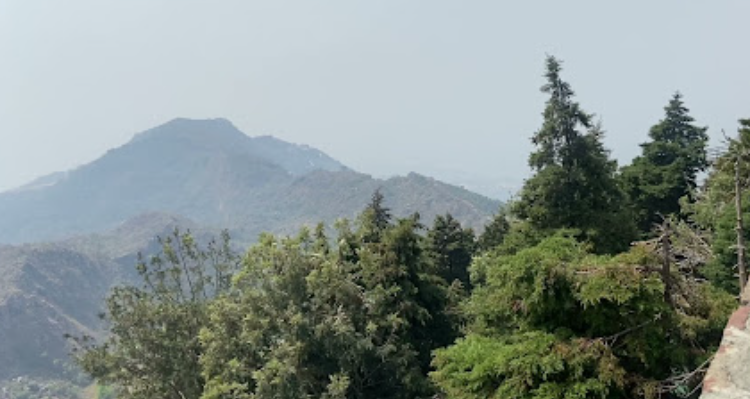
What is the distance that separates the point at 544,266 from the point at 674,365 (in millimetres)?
2648

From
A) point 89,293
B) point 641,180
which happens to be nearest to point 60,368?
point 89,293

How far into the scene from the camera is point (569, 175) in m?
17.6

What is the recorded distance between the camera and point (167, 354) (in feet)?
73.9

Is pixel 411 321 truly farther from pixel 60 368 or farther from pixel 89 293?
pixel 89 293

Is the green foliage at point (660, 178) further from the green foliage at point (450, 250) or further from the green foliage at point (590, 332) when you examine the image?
the green foliage at point (590, 332)

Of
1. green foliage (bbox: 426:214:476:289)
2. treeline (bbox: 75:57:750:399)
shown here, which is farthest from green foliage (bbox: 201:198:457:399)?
green foliage (bbox: 426:214:476:289)

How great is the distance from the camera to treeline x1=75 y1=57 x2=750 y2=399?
9539 millimetres

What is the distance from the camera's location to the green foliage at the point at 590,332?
30.4 feet

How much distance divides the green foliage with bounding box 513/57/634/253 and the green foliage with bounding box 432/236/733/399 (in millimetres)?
6986

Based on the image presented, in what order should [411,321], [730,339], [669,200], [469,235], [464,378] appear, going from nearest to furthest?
[730,339] < [464,378] < [411,321] < [669,200] < [469,235]

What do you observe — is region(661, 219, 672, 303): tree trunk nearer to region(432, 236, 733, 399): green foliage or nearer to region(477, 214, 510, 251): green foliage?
region(432, 236, 733, 399): green foliage

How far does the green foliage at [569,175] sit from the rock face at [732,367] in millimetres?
10139

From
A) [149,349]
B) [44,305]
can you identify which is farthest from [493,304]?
[44,305]

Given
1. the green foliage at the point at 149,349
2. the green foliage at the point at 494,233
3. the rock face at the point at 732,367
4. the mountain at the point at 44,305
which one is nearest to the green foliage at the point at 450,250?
the green foliage at the point at 494,233
